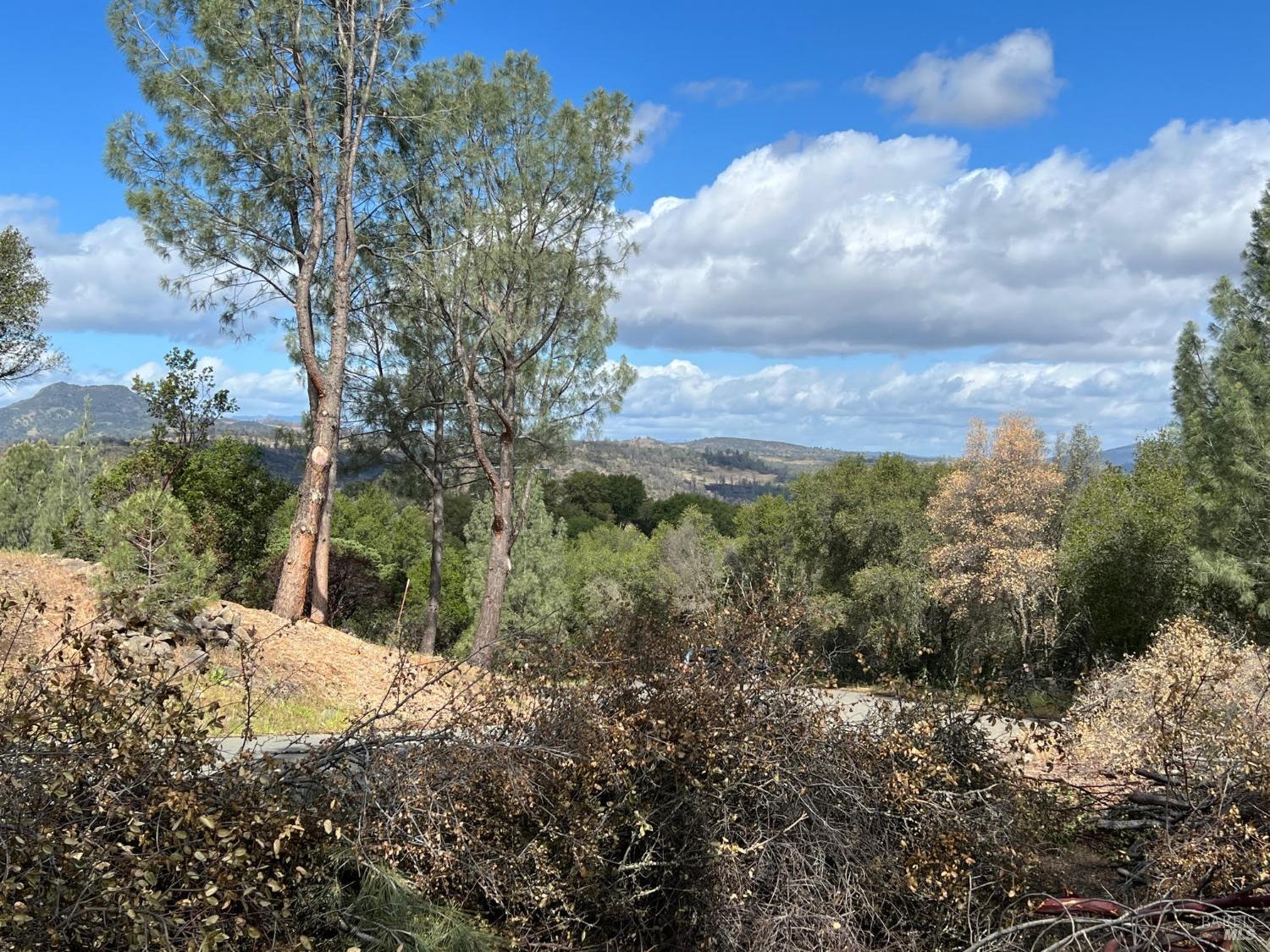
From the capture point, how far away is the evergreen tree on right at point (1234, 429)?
13039mm

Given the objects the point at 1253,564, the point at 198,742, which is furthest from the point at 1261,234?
the point at 198,742

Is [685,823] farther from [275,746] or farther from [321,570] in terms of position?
[321,570]

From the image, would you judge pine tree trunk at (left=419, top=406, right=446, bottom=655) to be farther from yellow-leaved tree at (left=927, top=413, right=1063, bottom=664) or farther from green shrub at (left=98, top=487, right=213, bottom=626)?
yellow-leaved tree at (left=927, top=413, right=1063, bottom=664)

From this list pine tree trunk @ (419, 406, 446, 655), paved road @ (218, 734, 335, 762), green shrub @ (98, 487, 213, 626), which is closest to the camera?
paved road @ (218, 734, 335, 762)

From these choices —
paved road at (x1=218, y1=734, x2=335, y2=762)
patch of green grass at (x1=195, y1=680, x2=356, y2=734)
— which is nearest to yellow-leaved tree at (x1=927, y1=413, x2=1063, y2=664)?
patch of green grass at (x1=195, y1=680, x2=356, y2=734)

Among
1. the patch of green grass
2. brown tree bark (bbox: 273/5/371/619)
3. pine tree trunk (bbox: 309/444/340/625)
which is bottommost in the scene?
the patch of green grass

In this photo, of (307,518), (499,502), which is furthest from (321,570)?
(499,502)

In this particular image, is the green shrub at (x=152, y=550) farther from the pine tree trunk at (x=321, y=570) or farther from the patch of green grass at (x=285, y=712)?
the pine tree trunk at (x=321, y=570)

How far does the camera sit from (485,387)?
56.1 ft

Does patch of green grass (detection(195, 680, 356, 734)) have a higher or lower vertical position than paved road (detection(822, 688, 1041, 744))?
lower

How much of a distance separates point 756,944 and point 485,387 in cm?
1406

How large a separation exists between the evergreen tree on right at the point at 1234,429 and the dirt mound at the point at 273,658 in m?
11.2

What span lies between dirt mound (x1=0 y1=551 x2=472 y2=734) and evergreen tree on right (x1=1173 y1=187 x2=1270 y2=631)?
36.8 ft

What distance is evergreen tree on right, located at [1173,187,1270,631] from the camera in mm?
13039
